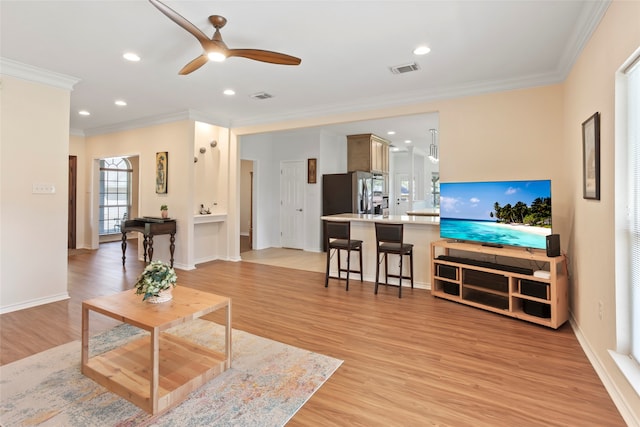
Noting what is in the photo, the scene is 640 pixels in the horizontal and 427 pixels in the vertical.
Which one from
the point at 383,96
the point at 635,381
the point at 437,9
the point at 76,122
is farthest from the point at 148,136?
the point at 635,381

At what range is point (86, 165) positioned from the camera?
717 centimetres

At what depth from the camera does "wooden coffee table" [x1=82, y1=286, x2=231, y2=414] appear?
6.19 feet

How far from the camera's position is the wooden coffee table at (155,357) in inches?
74.2

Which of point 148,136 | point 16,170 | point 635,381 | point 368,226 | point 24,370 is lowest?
point 24,370

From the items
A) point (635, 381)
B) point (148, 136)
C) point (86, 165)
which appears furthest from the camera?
point (86, 165)

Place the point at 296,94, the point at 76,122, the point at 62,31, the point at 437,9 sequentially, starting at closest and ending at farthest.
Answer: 1. the point at 437,9
2. the point at 62,31
3. the point at 296,94
4. the point at 76,122

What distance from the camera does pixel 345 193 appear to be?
693 centimetres

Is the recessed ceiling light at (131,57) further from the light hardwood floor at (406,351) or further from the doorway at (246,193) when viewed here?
the doorway at (246,193)

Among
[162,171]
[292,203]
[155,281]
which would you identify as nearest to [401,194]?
[292,203]

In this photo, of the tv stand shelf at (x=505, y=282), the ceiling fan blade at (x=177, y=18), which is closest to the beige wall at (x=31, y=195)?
the ceiling fan blade at (x=177, y=18)

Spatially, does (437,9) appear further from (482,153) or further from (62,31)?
(62,31)

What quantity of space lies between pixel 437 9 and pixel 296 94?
2319 mm

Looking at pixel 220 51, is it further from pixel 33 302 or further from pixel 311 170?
pixel 311 170

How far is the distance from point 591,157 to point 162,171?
5.81m
